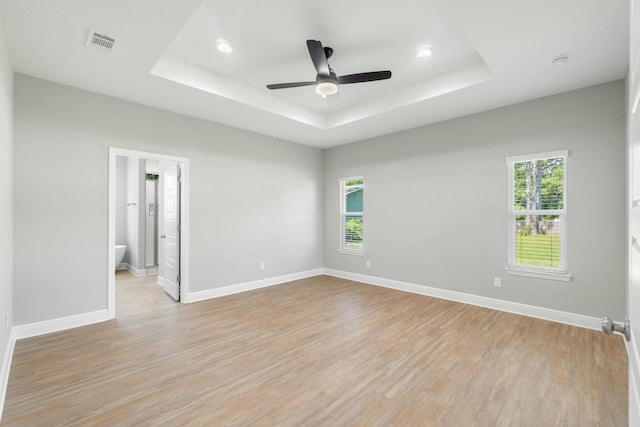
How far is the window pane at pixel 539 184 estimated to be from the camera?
3797 millimetres

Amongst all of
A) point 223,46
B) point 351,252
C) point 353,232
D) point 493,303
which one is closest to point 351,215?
point 353,232

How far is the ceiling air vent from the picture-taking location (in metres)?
2.59

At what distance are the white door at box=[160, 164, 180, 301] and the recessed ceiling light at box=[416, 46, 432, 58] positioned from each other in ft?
11.9

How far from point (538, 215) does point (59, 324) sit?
589cm

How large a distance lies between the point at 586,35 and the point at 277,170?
4454 mm

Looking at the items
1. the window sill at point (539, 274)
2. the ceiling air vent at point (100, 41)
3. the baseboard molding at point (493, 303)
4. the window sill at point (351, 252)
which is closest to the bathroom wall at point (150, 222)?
the window sill at point (351, 252)

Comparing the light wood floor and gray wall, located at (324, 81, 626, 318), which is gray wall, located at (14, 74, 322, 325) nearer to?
the light wood floor

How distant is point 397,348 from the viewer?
118 inches

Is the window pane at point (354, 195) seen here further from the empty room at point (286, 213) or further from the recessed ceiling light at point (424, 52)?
the recessed ceiling light at point (424, 52)

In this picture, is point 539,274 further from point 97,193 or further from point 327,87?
point 97,193

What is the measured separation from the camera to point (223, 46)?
126 inches

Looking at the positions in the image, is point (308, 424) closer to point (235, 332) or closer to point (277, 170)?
point (235, 332)

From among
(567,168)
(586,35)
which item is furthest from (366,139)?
(586,35)

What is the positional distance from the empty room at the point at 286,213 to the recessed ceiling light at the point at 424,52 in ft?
0.24
